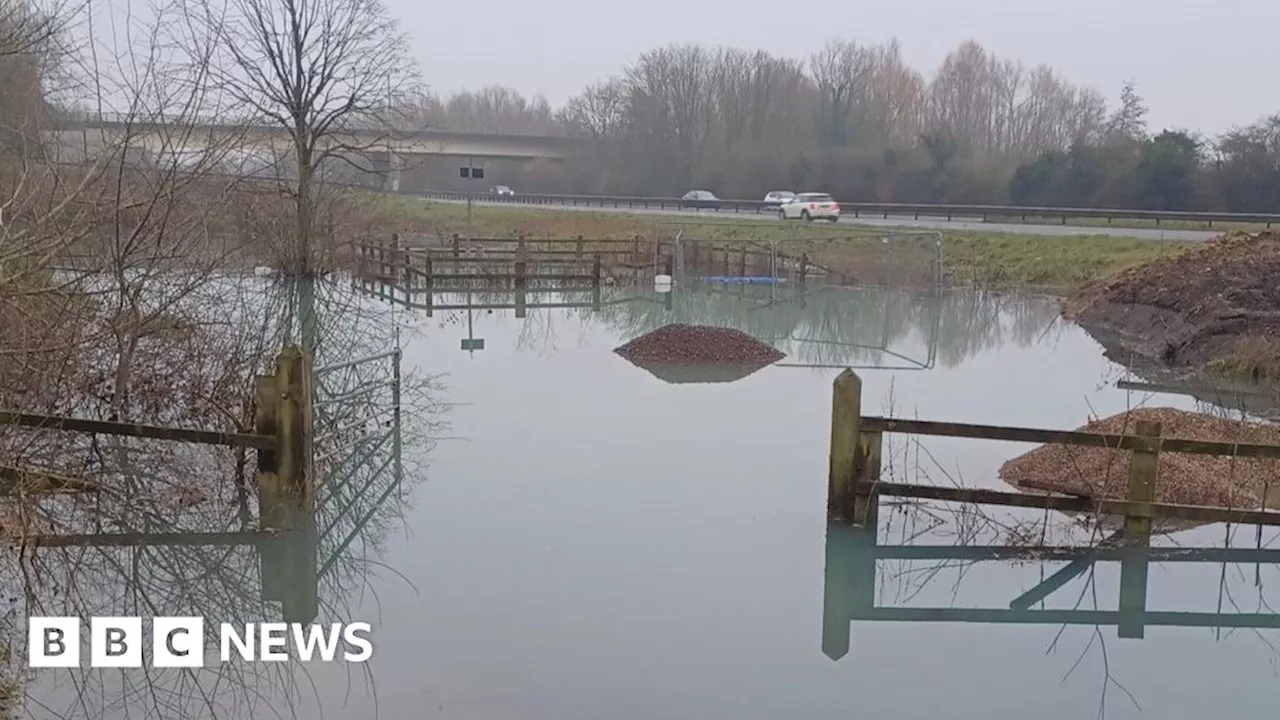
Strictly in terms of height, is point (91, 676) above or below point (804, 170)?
below

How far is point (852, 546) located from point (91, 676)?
4.75 metres

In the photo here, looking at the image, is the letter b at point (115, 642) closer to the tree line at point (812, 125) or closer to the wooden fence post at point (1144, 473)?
the wooden fence post at point (1144, 473)

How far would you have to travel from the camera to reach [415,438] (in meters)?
10.8

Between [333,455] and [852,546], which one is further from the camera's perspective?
[333,455]

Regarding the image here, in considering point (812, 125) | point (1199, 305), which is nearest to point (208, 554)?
point (1199, 305)

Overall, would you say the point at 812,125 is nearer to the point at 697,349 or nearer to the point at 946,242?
the point at 946,242

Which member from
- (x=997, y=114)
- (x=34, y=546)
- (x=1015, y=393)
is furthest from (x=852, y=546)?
(x=997, y=114)

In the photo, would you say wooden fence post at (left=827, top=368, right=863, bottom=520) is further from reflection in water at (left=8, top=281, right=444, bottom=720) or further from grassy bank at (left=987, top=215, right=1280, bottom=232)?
grassy bank at (left=987, top=215, right=1280, bottom=232)

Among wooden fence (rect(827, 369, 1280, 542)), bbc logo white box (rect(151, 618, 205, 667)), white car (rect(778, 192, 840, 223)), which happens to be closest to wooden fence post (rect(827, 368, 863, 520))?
wooden fence (rect(827, 369, 1280, 542))

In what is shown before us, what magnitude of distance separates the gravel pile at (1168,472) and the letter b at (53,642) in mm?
6760

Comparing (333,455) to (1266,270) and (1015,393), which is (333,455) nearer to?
(1015,393)

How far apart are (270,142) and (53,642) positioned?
13.5 metres

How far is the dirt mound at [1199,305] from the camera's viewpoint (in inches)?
698

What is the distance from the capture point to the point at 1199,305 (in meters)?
19.5
